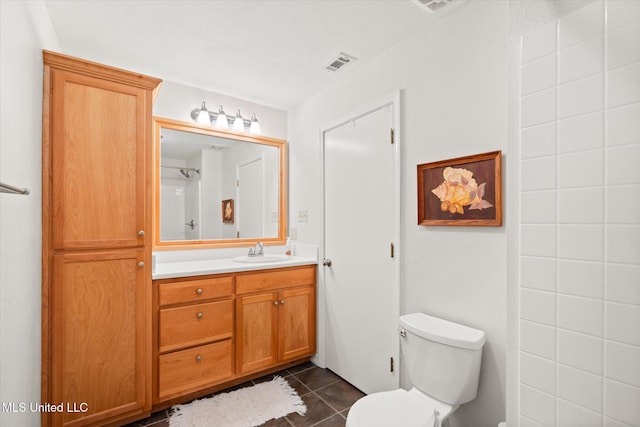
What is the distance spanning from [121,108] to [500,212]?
6.97 feet

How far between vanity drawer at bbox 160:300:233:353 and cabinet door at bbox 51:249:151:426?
0.12 metres

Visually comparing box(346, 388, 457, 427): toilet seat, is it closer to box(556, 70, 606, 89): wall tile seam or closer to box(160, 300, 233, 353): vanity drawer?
box(160, 300, 233, 353): vanity drawer

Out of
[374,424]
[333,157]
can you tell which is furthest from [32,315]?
[333,157]

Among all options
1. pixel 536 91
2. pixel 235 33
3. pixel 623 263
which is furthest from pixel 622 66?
pixel 235 33

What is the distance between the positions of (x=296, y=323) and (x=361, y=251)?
879mm

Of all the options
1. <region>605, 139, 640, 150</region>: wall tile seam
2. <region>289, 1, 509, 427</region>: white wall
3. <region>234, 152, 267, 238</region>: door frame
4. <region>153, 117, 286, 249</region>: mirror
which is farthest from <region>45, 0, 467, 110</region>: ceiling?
<region>605, 139, 640, 150</region>: wall tile seam

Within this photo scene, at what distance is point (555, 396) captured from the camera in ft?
3.04

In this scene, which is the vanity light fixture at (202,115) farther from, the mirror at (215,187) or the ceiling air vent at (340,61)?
the ceiling air vent at (340,61)

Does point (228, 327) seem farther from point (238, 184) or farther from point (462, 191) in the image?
point (462, 191)

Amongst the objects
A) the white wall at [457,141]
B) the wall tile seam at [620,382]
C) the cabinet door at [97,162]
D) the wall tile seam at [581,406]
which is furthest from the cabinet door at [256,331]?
the wall tile seam at [620,382]

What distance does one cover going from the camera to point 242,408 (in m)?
1.98

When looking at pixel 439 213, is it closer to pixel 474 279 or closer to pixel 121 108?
pixel 474 279

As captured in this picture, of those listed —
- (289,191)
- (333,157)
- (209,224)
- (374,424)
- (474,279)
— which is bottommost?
(374,424)

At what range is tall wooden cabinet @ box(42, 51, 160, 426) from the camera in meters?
1.59
